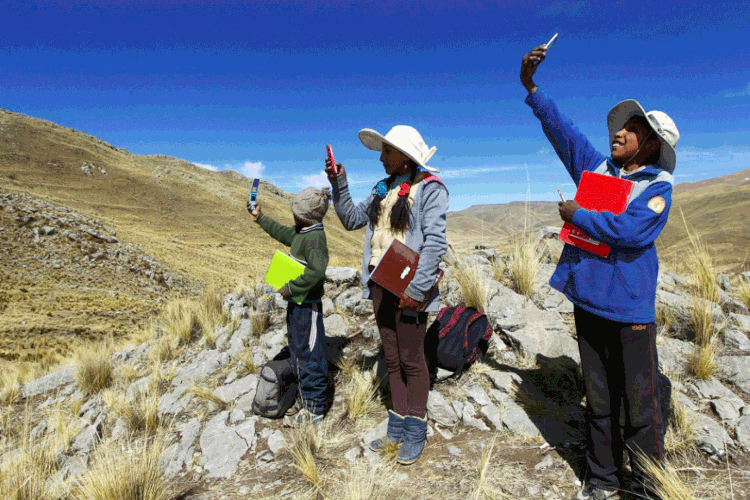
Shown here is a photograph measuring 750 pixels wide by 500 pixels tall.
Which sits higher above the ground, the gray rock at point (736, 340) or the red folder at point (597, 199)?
the red folder at point (597, 199)

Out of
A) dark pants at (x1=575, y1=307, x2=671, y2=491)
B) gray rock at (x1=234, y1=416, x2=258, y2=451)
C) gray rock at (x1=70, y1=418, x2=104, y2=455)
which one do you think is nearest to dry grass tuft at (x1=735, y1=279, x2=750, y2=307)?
dark pants at (x1=575, y1=307, x2=671, y2=491)

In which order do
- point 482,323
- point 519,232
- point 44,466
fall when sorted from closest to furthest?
point 44,466, point 482,323, point 519,232

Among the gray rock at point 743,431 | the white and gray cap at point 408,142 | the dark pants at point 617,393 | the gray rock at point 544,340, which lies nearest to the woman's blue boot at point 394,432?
the dark pants at point 617,393

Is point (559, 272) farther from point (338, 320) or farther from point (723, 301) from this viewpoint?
point (723, 301)

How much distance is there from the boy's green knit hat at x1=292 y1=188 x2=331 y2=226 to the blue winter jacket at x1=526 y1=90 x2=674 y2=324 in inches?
69.1

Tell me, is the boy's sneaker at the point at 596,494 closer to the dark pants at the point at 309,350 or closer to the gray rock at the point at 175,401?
the dark pants at the point at 309,350

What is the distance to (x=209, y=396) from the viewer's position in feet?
12.1

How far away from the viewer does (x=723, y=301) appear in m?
4.27

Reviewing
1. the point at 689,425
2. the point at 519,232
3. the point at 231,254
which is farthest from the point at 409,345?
the point at 231,254

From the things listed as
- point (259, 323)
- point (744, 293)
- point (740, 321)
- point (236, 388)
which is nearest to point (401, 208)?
point (236, 388)

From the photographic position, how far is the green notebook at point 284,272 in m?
2.93

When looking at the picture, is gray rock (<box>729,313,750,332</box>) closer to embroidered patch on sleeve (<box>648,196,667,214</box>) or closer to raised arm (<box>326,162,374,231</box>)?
embroidered patch on sleeve (<box>648,196,667,214</box>)

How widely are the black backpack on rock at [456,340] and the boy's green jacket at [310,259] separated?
1.17m

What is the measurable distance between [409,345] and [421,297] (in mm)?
368
